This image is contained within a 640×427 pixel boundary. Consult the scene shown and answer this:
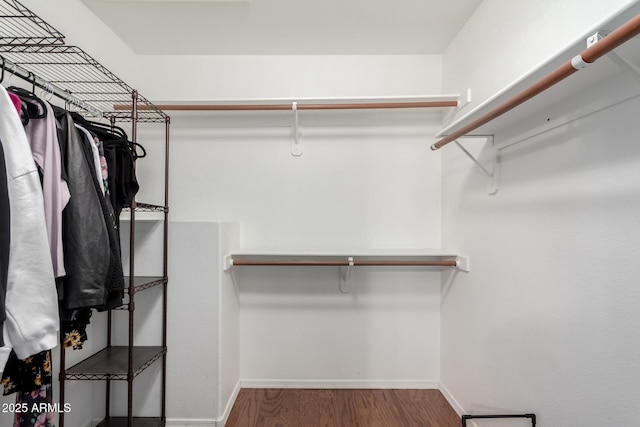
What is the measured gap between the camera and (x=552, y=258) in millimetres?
1096

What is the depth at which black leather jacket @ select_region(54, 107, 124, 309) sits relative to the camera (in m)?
0.98

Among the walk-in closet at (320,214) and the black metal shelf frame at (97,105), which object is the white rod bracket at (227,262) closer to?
the walk-in closet at (320,214)

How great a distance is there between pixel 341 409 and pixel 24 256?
5.79 feet

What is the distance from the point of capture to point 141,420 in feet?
5.31

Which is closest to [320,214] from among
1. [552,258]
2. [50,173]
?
Result: [552,258]

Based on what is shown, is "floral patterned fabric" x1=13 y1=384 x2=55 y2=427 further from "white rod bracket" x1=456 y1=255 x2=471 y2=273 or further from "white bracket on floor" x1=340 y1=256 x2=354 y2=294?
"white rod bracket" x1=456 y1=255 x2=471 y2=273

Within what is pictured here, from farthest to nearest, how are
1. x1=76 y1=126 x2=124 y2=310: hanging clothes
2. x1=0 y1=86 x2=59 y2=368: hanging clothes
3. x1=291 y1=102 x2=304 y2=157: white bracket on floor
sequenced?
x1=291 y1=102 x2=304 y2=157: white bracket on floor → x1=76 y1=126 x2=124 y2=310: hanging clothes → x1=0 y1=86 x2=59 y2=368: hanging clothes

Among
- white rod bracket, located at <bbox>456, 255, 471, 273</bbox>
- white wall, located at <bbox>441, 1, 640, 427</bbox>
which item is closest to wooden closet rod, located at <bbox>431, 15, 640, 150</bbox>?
white wall, located at <bbox>441, 1, 640, 427</bbox>

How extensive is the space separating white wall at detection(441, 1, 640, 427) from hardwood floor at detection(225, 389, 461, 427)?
0.75 ft

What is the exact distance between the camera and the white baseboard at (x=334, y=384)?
2020 mm

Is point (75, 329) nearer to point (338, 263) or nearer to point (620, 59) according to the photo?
point (338, 263)

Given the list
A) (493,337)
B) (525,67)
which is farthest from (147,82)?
(493,337)

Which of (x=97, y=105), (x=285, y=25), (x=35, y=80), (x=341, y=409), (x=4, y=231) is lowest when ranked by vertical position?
(x=341, y=409)

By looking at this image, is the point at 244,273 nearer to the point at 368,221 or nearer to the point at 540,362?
the point at 368,221
